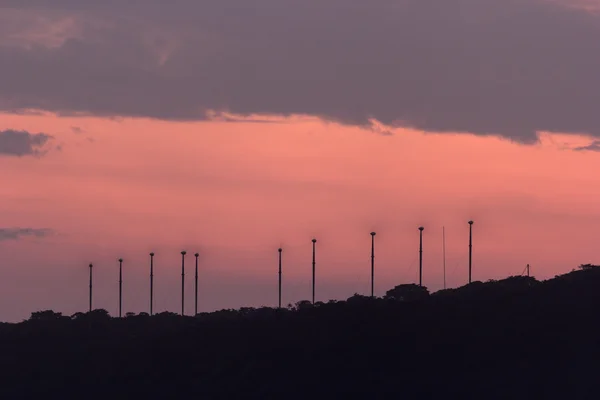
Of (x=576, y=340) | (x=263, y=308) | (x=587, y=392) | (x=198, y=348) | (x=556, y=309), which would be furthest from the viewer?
(x=263, y=308)

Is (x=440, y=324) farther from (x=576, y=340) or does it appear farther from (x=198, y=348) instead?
(x=198, y=348)

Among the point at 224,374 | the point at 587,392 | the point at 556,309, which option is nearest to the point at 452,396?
the point at 587,392

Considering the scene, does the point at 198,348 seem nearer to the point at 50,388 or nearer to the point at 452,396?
the point at 50,388

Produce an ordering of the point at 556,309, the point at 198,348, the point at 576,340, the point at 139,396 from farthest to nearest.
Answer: the point at 198,348 < the point at 139,396 < the point at 556,309 < the point at 576,340

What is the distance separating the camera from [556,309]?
440 ft

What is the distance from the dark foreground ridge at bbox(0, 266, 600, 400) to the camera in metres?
122

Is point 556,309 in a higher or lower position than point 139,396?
higher

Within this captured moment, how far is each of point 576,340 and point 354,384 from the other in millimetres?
20405

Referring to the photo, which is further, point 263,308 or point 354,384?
point 263,308

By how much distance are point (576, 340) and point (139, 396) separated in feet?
151

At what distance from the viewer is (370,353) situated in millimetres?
133875

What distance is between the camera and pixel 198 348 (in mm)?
153375

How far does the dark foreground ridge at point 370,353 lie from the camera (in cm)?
12162

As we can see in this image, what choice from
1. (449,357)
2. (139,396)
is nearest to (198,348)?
(139,396)
